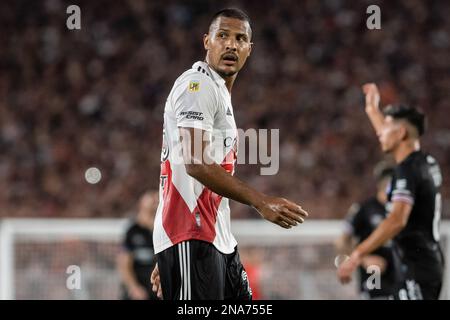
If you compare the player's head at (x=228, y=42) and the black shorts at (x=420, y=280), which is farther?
the black shorts at (x=420, y=280)

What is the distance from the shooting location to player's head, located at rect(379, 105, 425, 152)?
19.7 feet

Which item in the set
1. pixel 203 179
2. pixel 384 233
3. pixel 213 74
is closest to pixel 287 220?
pixel 203 179

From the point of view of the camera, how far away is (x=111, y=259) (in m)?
9.58

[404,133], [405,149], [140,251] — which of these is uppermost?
[404,133]

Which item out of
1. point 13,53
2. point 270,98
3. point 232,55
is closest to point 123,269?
point 232,55

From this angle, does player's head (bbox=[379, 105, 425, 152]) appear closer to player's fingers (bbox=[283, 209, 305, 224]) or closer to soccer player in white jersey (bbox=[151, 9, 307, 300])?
soccer player in white jersey (bbox=[151, 9, 307, 300])

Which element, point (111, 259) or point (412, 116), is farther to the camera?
point (111, 259)

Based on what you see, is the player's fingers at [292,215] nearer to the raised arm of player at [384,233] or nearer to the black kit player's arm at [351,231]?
the raised arm of player at [384,233]

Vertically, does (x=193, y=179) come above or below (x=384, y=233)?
above

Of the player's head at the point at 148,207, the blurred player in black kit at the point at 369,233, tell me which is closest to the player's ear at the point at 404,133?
the blurred player in black kit at the point at 369,233

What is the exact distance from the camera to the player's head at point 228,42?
13.8 feet

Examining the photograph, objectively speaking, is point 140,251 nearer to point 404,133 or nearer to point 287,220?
point 404,133

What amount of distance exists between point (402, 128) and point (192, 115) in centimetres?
260

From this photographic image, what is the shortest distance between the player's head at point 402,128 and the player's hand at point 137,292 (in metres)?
3.24
